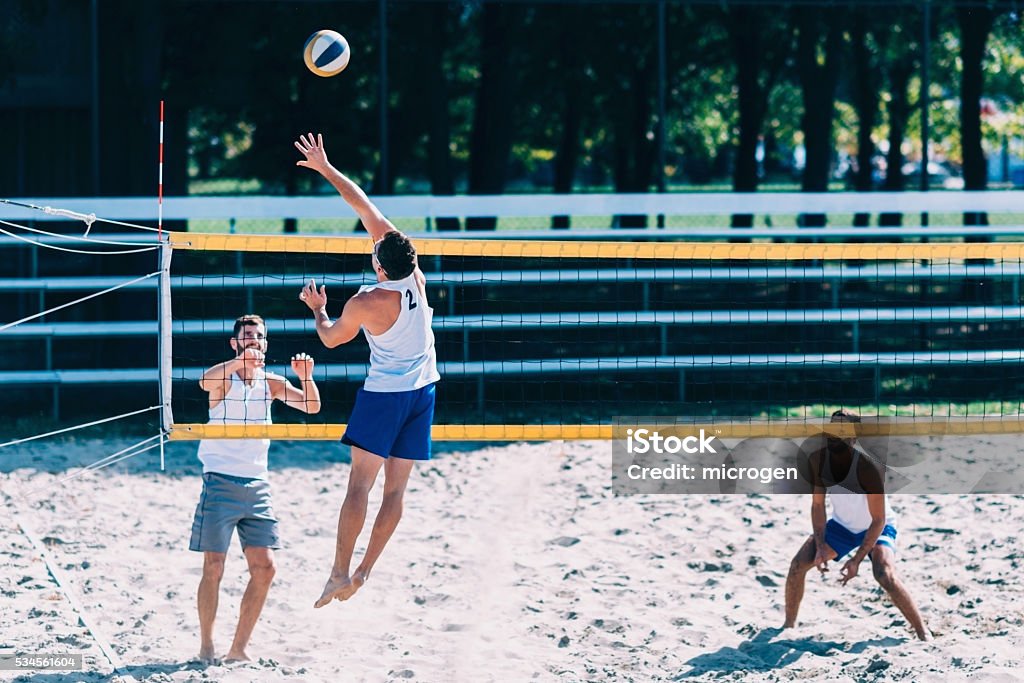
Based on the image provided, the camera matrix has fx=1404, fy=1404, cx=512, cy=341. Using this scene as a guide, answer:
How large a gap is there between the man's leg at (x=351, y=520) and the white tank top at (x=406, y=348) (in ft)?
0.99

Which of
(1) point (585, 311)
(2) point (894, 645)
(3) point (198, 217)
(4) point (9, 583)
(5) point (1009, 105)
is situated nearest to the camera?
(2) point (894, 645)

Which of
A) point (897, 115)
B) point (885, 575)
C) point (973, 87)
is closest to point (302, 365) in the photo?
point (885, 575)

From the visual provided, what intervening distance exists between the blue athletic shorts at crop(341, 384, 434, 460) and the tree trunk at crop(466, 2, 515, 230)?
6.97 metres

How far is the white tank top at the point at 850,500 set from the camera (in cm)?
688

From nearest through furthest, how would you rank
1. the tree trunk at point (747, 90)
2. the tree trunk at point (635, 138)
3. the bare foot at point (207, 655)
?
1. the bare foot at point (207, 655)
2. the tree trunk at point (747, 90)
3. the tree trunk at point (635, 138)

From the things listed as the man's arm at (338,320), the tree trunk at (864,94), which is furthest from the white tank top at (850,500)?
the tree trunk at (864,94)

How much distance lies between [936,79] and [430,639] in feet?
44.9

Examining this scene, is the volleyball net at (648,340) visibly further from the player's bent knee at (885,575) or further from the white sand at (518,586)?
the player's bent knee at (885,575)

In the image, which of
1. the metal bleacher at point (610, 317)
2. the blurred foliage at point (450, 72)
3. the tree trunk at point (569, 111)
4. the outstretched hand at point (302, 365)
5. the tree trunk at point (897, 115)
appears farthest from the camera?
the tree trunk at point (897, 115)

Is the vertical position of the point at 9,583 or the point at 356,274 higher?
the point at 356,274

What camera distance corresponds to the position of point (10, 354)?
11664 millimetres

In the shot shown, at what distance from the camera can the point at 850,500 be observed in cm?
693

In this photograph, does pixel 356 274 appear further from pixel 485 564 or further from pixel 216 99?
pixel 485 564

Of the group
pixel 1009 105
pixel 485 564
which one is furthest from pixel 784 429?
pixel 1009 105
